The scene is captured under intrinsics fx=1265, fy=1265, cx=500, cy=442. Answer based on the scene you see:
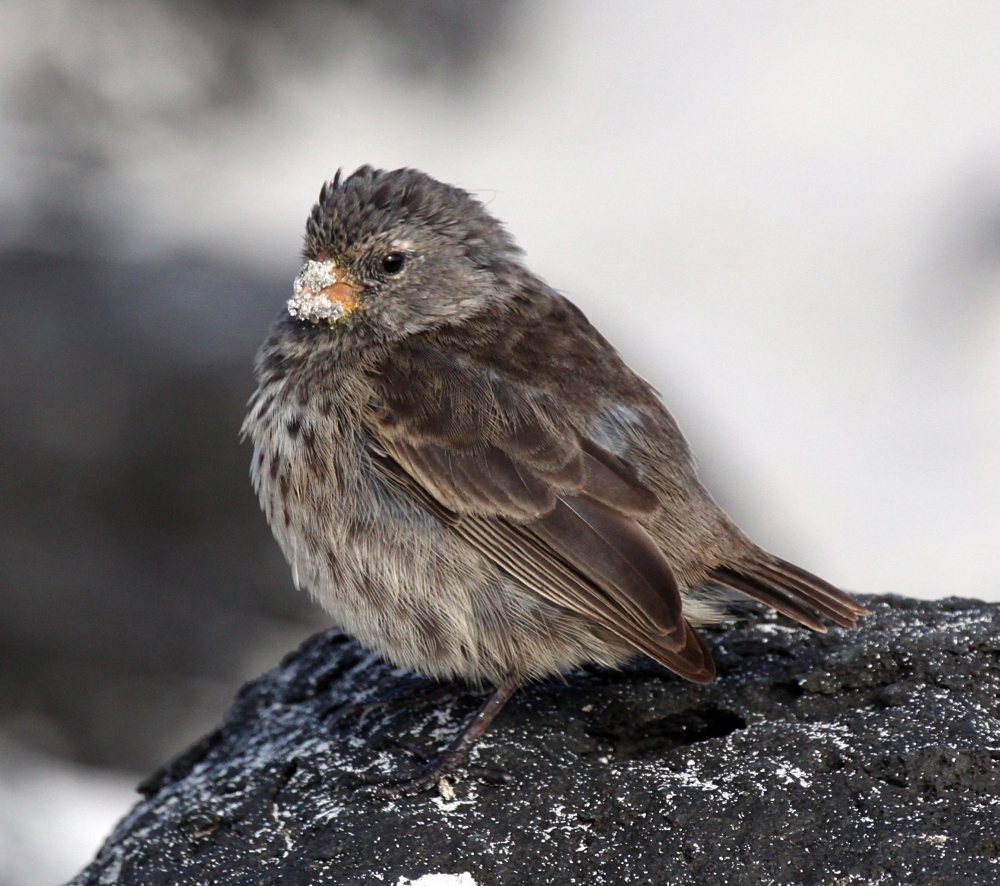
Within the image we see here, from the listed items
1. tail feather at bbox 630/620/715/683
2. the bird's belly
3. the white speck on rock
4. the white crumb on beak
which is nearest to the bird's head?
the white crumb on beak

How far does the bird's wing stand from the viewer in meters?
4.05

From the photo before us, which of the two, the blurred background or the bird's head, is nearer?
the bird's head

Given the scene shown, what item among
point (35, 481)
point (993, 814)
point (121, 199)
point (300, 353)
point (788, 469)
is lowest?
point (993, 814)

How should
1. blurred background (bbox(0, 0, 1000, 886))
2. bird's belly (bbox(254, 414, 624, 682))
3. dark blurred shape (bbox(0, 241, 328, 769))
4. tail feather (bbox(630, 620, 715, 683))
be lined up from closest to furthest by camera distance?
tail feather (bbox(630, 620, 715, 683)) < bird's belly (bbox(254, 414, 624, 682)) < dark blurred shape (bbox(0, 241, 328, 769)) < blurred background (bbox(0, 0, 1000, 886))

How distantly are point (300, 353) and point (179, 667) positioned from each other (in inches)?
143

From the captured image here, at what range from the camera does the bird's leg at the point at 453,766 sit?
398 centimetres

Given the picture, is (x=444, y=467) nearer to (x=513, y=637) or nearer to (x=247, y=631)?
(x=513, y=637)

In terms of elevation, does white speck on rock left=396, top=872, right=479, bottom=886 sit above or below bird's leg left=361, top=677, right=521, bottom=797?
below

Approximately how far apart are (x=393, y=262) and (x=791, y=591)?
6.23 feet

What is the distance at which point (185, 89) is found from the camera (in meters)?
12.3

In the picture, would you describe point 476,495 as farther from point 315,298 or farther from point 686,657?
point 315,298

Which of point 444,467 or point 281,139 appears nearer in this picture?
point 444,467

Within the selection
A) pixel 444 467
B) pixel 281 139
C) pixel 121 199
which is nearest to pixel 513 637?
pixel 444 467

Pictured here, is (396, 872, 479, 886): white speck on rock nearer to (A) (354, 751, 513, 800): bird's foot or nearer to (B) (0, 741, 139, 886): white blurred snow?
(A) (354, 751, 513, 800): bird's foot
